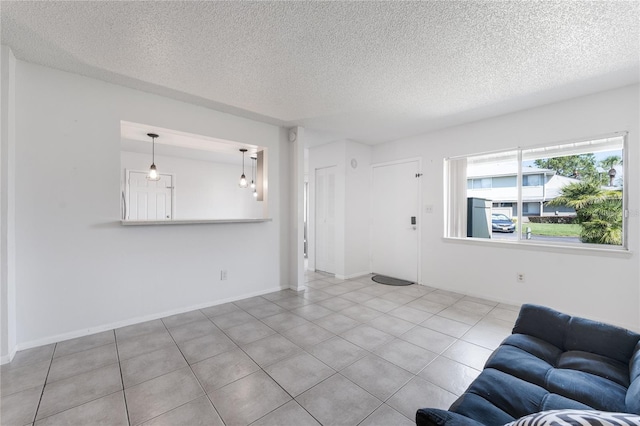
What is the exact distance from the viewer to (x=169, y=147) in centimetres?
514

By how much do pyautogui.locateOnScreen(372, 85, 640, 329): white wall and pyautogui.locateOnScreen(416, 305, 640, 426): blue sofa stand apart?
5.95ft

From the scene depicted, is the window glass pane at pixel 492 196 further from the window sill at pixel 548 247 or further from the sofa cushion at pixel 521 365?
the sofa cushion at pixel 521 365

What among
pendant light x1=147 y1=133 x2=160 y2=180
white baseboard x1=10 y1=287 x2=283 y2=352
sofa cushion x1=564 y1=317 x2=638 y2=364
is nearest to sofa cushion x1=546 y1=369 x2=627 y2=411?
sofa cushion x1=564 y1=317 x2=638 y2=364

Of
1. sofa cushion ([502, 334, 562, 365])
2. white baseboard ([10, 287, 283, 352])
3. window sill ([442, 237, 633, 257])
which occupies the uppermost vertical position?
window sill ([442, 237, 633, 257])

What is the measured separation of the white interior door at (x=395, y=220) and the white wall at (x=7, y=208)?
4.78 meters

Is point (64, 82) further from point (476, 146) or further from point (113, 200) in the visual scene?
point (476, 146)

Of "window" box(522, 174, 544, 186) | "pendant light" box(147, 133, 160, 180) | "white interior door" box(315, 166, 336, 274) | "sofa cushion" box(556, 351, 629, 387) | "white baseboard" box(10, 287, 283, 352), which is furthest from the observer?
"white interior door" box(315, 166, 336, 274)

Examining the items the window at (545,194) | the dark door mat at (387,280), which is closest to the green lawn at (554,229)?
the window at (545,194)

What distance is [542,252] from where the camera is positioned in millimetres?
3205

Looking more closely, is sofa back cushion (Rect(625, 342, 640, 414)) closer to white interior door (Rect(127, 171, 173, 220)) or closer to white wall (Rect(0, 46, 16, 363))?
white wall (Rect(0, 46, 16, 363))

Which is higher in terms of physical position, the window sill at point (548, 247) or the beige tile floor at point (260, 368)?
the window sill at point (548, 247)

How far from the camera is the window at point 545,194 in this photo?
9.42ft

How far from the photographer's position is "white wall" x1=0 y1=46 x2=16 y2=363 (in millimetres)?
2061

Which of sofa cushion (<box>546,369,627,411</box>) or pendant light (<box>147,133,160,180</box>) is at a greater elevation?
pendant light (<box>147,133,160,180</box>)
